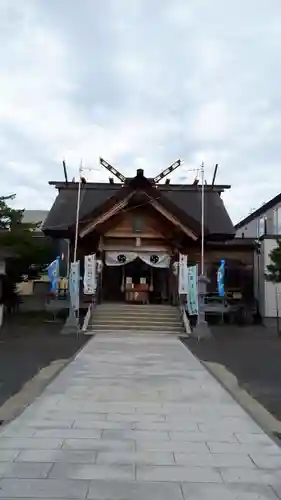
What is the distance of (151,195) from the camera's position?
2422 cm

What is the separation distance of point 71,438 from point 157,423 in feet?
4.09

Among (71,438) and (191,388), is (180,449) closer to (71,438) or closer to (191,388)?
(71,438)

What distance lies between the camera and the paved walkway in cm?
420

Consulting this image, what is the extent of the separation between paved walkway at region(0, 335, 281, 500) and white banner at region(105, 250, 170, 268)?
15.4 metres

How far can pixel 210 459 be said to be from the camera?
5043mm

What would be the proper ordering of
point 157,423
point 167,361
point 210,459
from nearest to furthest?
point 210,459, point 157,423, point 167,361

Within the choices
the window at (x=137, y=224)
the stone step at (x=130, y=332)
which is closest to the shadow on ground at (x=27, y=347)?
the stone step at (x=130, y=332)

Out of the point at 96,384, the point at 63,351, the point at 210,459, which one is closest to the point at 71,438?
the point at 210,459

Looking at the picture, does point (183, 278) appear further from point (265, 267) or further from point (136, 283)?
point (136, 283)

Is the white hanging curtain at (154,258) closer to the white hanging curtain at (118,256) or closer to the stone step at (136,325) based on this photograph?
the white hanging curtain at (118,256)

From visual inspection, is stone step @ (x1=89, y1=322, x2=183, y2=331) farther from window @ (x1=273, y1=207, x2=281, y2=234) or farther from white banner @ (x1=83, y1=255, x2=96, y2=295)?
window @ (x1=273, y1=207, x2=281, y2=234)

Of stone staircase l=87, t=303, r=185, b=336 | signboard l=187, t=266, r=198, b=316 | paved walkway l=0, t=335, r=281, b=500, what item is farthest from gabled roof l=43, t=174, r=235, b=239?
paved walkway l=0, t=335, r=281, b=500

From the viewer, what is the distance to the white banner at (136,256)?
2514 cm

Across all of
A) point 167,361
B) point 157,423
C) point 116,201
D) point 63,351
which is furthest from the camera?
point 116,201
